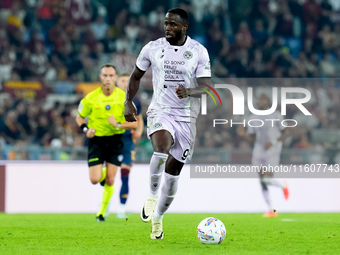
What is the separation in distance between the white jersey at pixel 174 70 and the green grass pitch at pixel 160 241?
51.3 inches

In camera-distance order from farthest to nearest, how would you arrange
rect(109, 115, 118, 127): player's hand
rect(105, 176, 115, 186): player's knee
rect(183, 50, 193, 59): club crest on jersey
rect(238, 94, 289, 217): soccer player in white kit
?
1. rect(238, 94, 289, 217): soccer player in white kit
2. rect(105, 176, 115, 186): player's knee
3. rect(109, 115, 118, 127): player's hand
4. rect(183, 50, 193, 59): club crest on jersey

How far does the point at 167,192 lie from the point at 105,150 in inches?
140

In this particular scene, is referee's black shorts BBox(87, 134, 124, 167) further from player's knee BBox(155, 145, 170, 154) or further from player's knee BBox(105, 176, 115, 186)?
player's knee BBox(155, 145, 170, 154)

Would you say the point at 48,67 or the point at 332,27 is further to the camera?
the point at 332,27

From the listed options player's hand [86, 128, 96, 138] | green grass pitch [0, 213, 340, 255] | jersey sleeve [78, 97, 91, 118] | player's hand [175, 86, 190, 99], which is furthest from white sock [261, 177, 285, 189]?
player's hand [175, 86, 190, 99]

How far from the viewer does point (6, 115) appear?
1603 centimetres

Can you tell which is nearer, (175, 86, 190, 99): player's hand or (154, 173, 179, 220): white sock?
(175, 86, 190, 99): player's hand

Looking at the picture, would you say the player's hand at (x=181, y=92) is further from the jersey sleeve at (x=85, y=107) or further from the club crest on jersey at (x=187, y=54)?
the jersey sleeve at (x=85, y=107)

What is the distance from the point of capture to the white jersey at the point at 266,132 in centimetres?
1337

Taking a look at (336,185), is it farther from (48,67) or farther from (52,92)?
(48,67)

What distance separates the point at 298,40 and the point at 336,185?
323 inches

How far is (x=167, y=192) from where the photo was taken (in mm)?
6824

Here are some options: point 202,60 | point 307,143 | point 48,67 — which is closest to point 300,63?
point 307,143

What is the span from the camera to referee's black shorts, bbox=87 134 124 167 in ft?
33.3
